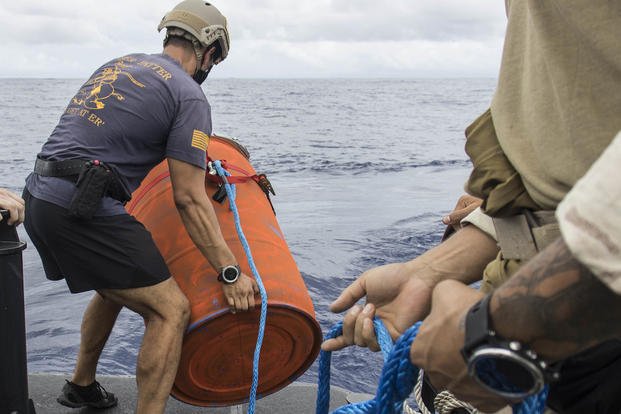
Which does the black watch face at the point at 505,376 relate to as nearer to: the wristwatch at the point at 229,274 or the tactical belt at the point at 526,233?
the tactical belt at the point at 526,233

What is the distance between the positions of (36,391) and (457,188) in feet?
39.8

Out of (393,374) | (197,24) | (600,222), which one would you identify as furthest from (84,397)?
(600,222)

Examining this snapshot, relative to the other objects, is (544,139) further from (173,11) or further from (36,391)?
(36,391)

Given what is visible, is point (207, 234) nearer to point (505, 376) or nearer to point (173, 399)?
point (173, 399)

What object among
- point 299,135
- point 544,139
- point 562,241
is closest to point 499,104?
point 544,139

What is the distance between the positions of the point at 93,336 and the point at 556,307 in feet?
11.9

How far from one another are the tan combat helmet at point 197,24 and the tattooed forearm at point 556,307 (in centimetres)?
339

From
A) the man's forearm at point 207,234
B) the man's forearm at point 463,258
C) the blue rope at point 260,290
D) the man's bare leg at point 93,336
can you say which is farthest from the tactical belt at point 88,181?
the man's forearm at point 463,258

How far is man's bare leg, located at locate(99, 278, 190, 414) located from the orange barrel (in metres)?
0.09

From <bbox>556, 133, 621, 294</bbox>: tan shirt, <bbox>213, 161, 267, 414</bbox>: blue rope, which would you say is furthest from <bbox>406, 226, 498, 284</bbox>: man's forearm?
<bbox>213, 161, 267, 414</bbox>: blue rope

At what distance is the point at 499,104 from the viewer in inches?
71.0

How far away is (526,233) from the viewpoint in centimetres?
168

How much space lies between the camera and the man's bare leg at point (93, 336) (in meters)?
4.13

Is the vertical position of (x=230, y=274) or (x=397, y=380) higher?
(x=397, y=380)
